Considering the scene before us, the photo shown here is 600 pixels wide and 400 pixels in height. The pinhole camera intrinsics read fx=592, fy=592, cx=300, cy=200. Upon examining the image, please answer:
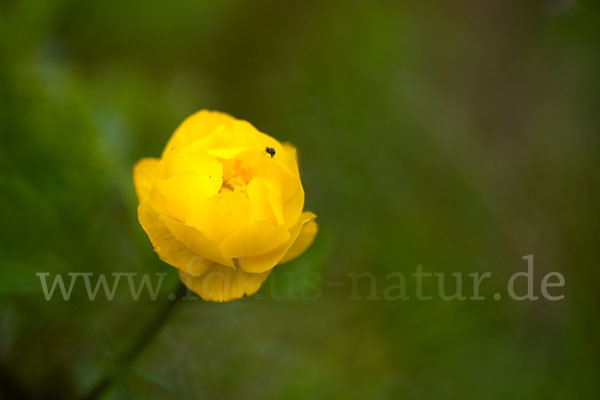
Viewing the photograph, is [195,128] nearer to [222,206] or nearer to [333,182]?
[222,206]

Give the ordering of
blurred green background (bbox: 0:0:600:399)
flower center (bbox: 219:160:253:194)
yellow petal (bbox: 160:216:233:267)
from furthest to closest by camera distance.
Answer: blurred green background (bbox: 0:0:600:399)
flower center (bbox: 219:160:253:194)
yellow petal (bbox: 160:216:233:267)

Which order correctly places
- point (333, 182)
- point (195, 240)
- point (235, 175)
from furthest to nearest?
point (333, 182) → point (235, 175) → point (195, 240)

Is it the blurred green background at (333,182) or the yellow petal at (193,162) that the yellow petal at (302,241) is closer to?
the yellow petal at (193,162)

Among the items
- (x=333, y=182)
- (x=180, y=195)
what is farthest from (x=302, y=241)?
(x=333, y=182)

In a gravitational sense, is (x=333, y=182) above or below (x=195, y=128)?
above

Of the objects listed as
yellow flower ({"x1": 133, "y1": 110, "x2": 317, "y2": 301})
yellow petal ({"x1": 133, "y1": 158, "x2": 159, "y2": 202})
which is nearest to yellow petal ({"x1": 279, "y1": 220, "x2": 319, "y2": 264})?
yellow flower ({"x1": 133, "y1": 110, "x2": 317, "y2": 301})

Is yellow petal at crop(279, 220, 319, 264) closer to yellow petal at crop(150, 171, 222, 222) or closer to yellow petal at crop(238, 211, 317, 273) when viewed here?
yellow petal at crop(238, 211, 317, 273)

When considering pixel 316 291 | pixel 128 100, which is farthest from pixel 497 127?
pixel 128 100

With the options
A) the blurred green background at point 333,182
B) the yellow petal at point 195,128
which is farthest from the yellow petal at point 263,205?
the blurred green background at point 333,182
